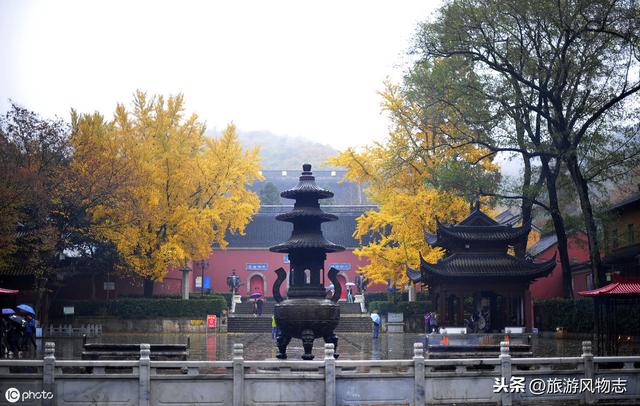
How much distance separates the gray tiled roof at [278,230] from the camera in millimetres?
62844

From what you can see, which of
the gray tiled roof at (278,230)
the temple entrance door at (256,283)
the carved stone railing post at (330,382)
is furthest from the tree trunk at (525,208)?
the temple entrance door at (256,283)

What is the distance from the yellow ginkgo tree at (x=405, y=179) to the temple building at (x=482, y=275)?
4.17 m

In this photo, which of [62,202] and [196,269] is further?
[196,269]

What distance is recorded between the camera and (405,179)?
43500 mm

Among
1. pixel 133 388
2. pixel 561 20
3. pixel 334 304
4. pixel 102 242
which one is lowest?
pixel 133 388

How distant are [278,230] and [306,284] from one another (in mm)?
42077

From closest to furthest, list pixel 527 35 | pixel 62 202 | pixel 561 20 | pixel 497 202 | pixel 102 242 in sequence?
pixel 561 20 < pixel 527 35 < pixel 497 202 < pixel 62 202 < pixel 102 242

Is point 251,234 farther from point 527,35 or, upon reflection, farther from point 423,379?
point 423,379

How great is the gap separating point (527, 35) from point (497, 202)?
24.9ft

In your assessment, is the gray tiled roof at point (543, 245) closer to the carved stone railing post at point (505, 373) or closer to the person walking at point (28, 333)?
the person walking at point (28, 333)

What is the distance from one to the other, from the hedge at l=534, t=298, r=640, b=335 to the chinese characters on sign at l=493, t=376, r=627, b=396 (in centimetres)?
1587

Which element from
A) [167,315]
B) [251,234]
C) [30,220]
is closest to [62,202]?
[30,220]

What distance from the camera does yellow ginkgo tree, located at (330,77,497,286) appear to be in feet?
133

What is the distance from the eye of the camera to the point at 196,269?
6066 centimetres
